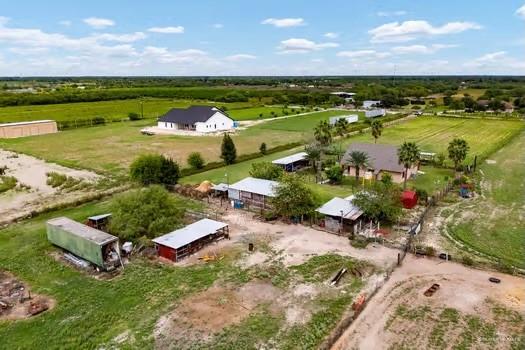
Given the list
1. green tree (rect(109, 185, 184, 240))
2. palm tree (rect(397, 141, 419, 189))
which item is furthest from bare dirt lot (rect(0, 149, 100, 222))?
palm tree (rect(397, 141, 419, 189))

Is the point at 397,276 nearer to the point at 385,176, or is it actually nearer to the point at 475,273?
the point at 475,273

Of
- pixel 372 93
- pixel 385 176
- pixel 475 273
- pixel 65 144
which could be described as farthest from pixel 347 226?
pixel 372 93

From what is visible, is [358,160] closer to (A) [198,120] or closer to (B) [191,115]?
(A) [198,120]

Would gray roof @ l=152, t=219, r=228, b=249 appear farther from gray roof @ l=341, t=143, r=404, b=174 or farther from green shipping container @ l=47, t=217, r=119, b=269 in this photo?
gray roof @ l=341, t=143, r=404, b=174

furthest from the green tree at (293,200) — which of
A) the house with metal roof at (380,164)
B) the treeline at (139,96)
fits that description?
the treeline at (139,96)

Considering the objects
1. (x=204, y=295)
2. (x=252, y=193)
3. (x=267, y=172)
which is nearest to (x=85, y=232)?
(x=204, y=295)
